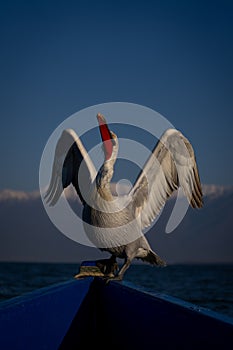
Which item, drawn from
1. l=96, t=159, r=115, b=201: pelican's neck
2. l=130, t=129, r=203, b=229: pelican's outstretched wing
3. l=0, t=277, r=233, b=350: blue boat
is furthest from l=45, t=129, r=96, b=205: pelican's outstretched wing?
l=0, t=277, r=233, b=350: blue boat

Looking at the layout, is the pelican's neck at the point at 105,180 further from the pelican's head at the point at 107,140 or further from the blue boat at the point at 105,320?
the blue boat at the point at 105,320

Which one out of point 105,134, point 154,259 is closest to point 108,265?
point 154,259

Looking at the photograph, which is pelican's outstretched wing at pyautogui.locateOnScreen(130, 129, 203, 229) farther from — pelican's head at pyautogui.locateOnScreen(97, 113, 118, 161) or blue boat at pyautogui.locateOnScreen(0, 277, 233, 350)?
blue boat at pyautogui.locateOnScreen(0, 277, 233, 350)

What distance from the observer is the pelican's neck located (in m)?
3.53

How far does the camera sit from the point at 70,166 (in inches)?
167

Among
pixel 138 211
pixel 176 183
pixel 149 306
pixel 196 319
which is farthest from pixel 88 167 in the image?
pixel 196 319

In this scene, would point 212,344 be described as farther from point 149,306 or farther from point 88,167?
point 88,167

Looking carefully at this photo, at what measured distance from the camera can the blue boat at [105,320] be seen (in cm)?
204

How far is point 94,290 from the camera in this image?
3.38 meters

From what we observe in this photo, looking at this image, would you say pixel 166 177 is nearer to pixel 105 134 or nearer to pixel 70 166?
pixel 105 134

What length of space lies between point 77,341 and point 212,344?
1.45 m

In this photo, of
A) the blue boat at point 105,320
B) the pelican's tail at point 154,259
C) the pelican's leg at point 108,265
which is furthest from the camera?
the pelican's tail at point 154,259

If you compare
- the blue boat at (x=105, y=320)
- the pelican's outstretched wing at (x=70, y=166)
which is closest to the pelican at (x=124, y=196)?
the pelican's outstretched wing at (x=70, y=166)

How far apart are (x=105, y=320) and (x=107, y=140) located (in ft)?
4.72
